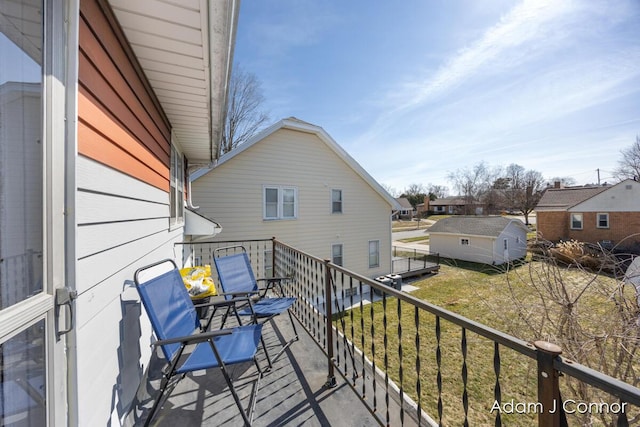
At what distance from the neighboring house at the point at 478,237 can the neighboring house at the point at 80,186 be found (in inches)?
640

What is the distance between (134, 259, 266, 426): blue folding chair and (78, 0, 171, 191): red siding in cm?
87

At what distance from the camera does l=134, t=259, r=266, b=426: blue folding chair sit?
5.56 ft

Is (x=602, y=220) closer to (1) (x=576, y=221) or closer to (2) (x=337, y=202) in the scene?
(1) (x=576, y=221)

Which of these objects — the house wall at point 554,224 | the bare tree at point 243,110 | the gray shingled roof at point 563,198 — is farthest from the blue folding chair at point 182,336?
the gray shingled roof at point 563,198

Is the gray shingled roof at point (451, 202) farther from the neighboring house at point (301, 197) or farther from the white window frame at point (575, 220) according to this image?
the neighboring house at point (301, 197)

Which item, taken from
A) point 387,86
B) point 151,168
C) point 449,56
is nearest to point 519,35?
point 449,56

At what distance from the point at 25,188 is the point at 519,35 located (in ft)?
22.3

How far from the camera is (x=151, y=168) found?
8.82 ft

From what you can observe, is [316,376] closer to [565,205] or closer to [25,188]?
[25,188]

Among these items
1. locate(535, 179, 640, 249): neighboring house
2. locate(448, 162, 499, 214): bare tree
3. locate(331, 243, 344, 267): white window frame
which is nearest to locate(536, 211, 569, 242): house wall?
locate(535, 179, 640, 249): neighboring house

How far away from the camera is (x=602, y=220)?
1641 cm

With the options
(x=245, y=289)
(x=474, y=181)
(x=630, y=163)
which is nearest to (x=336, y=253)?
(x=245, y=289)

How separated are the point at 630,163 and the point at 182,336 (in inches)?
Result: 1551

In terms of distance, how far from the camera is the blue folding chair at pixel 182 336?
1.70 meters
